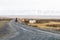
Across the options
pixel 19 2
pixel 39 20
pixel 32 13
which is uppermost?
pixel 19 2

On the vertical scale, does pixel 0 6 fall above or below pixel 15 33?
above

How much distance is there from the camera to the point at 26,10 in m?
1.71

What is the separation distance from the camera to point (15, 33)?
74 centimetres

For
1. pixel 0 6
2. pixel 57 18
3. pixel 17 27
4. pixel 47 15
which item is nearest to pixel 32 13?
pixel 47 15

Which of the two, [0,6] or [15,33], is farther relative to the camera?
[0,6]

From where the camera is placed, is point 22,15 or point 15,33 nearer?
point 15,33

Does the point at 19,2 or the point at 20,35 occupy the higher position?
the point at 19,2

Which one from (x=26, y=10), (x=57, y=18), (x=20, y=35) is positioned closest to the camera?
(x=20, y=35)

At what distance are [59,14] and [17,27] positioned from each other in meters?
1.04

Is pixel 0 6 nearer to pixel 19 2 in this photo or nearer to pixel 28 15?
pixel 19 2

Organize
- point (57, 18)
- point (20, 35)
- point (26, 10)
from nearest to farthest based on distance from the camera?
point (20, 35) < point (57, 18) < point (26, 10)

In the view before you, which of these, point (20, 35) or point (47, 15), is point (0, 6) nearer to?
point (47, 15)

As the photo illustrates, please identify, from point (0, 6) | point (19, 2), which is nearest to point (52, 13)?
point (19, 2)

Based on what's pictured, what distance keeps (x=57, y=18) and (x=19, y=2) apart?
61cm
